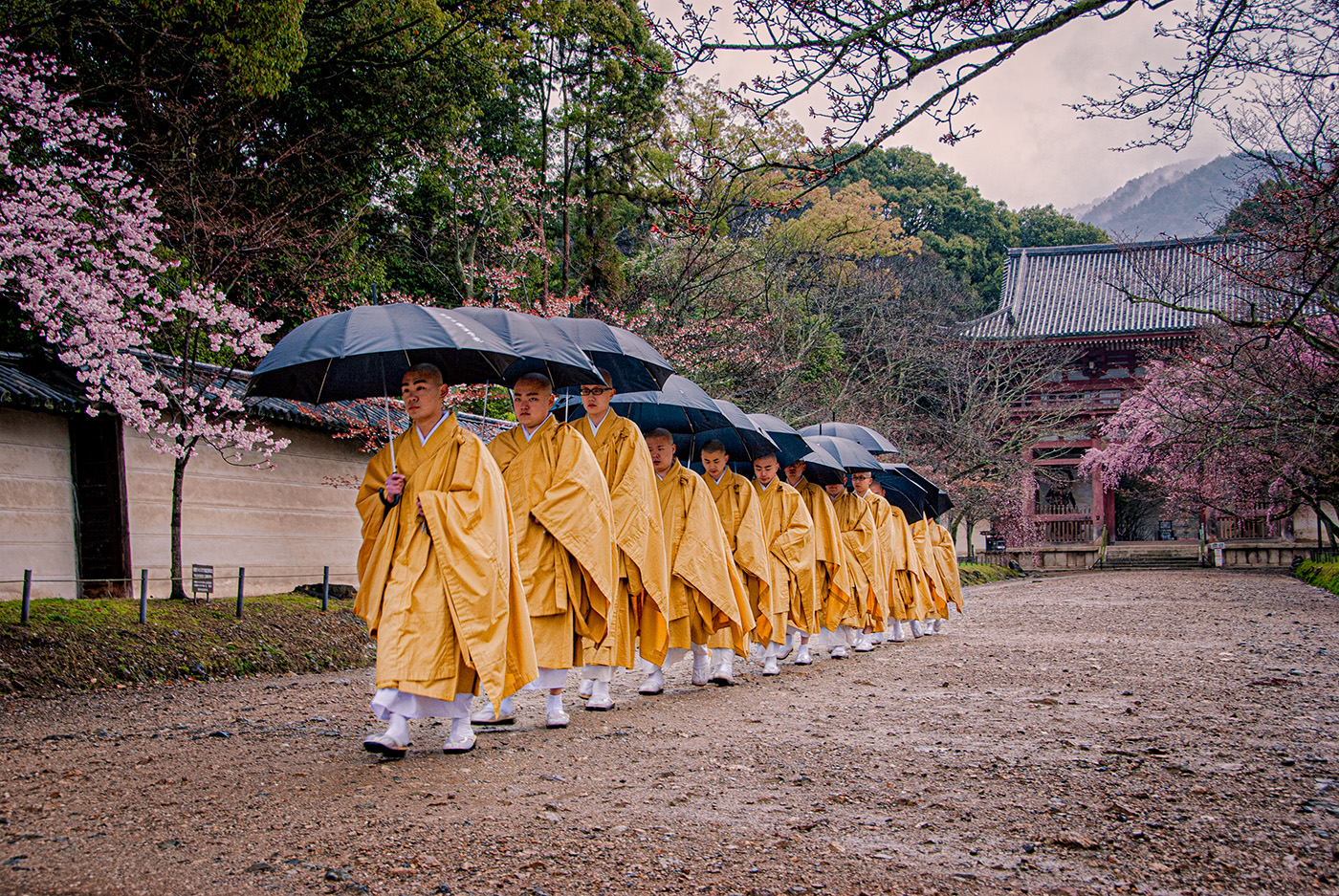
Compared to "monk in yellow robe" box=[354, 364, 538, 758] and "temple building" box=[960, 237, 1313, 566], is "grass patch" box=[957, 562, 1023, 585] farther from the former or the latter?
"monk in yellow robe" box=[354, 364, 538, 758]

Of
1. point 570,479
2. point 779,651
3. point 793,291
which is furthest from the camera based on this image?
point 793,291

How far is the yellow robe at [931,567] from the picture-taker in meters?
13.0

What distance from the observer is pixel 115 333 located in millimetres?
10703

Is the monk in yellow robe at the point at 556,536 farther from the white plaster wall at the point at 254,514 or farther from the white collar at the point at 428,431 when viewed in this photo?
the white plaster wall at the point at 254,514

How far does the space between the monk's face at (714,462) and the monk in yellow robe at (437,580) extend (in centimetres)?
361

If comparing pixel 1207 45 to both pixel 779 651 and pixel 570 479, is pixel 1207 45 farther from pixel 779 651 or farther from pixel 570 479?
pixel 779 651

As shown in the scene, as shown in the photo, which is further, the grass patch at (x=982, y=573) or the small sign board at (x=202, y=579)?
the grass patch at (x=982, y=573)

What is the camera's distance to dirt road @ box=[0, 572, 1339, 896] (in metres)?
3.19

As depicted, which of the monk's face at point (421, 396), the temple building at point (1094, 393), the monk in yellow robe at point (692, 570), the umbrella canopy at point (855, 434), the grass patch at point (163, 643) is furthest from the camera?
the temple building at point (1094, 393)

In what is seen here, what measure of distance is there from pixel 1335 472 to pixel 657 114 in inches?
597

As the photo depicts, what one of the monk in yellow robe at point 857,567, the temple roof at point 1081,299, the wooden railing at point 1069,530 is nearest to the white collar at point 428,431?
the monk in yellow robe at point 857,567

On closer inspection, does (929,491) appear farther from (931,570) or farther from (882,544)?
(882,544)

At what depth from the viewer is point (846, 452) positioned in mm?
10547

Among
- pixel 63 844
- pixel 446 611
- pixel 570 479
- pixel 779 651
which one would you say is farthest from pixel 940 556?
pixel 63 844
